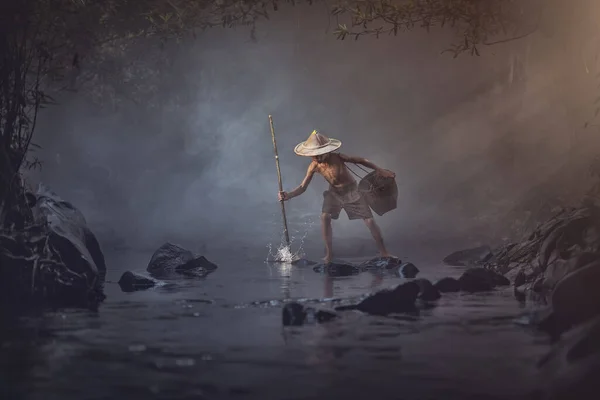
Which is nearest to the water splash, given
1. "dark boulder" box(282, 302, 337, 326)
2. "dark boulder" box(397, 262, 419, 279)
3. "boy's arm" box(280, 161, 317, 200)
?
"boy's arm" box(280, 161, 317, 200)

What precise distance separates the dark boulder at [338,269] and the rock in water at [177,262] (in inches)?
29.0

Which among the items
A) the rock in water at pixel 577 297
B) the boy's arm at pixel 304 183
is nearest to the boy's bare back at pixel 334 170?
the boy's arm at pixel 304 183

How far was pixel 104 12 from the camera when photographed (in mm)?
4934

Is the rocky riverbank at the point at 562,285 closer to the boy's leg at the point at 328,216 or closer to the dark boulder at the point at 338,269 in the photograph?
the dark boulder at the point at 338,269

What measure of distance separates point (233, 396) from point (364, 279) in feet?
6.75

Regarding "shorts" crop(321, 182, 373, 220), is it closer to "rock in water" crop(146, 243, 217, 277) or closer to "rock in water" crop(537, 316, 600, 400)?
"rock in water" crop(146, 243, 217, 277)

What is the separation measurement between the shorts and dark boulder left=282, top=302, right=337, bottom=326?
5.89 ft

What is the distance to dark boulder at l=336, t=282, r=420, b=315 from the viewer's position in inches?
143

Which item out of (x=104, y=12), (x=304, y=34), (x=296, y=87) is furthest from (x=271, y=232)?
(x=104, y=12)

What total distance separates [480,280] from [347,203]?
131 cm

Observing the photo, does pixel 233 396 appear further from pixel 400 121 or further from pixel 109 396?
pixel 400 121

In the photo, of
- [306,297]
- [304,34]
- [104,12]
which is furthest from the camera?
[304,34]

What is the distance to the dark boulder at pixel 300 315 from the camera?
343cm

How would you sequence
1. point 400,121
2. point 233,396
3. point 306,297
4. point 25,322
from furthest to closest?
point 400,121
point 306,297
point 25,322
point 233,396
